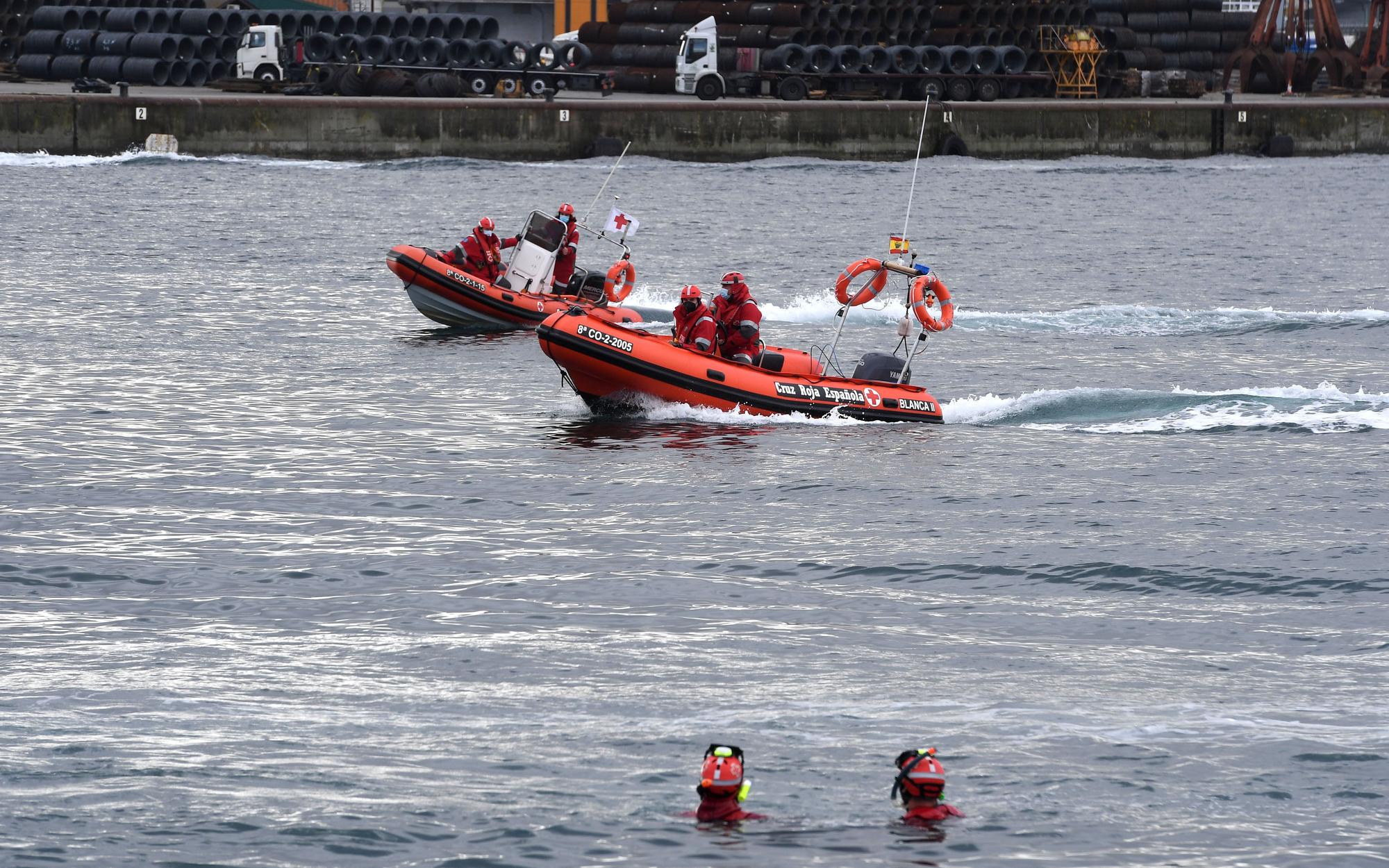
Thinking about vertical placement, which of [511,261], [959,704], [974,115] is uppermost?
[974,115]

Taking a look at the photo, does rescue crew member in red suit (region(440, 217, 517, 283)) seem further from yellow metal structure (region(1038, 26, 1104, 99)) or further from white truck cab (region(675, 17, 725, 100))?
yellow metal structure (region(1038, 26, 1104, 99))

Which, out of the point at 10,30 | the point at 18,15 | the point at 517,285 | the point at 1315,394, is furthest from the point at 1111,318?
the point at 18,15

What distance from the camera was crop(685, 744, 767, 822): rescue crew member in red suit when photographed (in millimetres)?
9250

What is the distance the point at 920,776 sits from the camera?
31.0ft

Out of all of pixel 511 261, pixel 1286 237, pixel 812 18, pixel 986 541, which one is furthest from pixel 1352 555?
pixel 812 18

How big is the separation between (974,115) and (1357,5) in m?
50.1

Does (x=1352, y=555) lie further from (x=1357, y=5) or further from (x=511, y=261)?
(x=1357, y=5)

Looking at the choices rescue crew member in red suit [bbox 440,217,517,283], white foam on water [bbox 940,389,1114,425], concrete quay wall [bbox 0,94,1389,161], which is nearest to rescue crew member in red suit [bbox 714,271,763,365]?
Answer: white foam on water [bbox 940,389,1114,425]

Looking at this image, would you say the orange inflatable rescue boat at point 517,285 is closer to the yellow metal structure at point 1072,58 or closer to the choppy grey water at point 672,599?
the choppy grey water at point 672,599

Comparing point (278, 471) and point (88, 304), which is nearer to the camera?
point (278, 471)

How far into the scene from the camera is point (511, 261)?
1057 inches

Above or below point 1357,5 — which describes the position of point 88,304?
below

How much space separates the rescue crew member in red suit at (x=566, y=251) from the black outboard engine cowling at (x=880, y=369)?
693 centimetres

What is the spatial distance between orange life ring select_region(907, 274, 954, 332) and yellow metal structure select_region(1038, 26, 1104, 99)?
43915 millimetres
